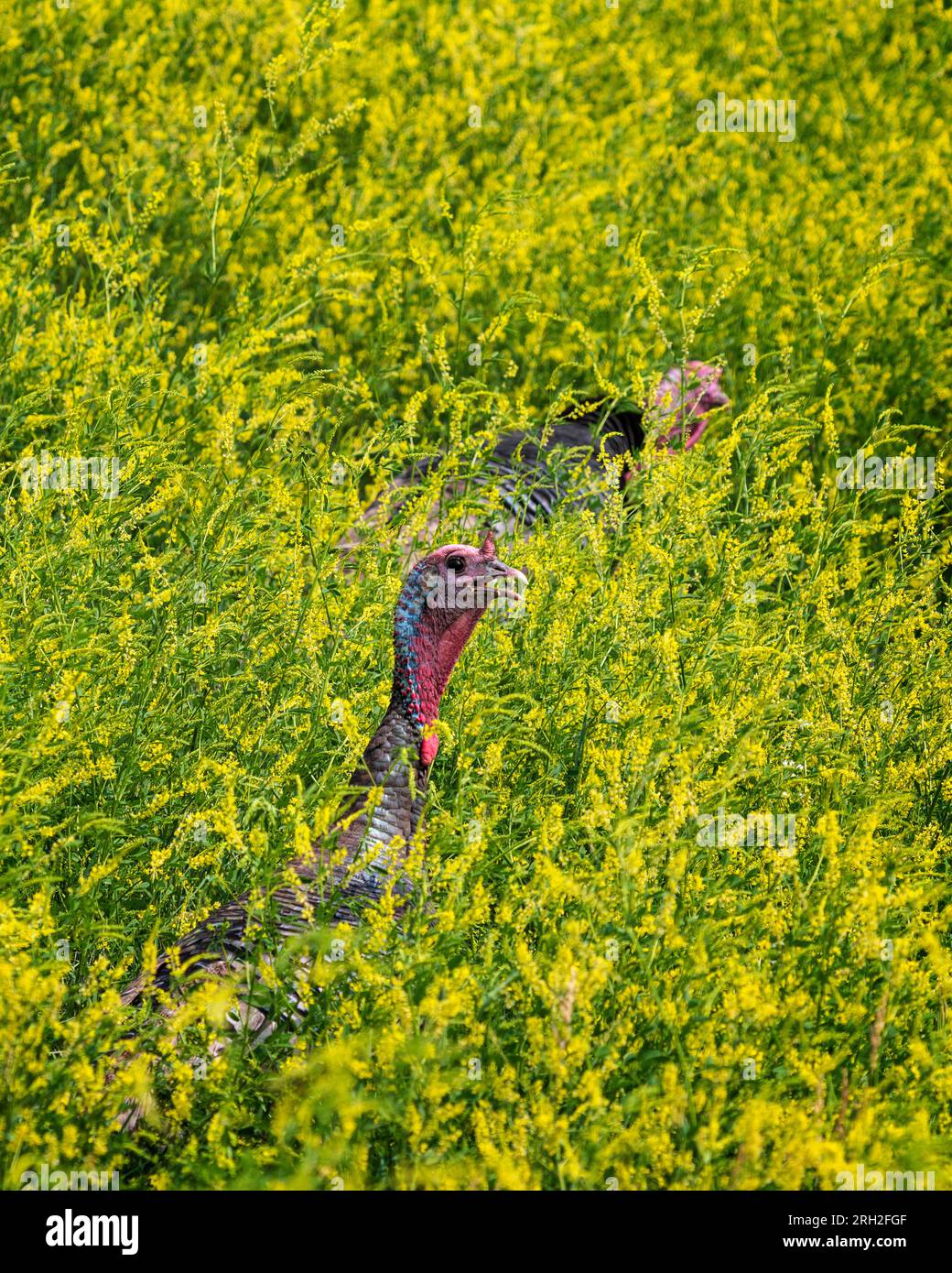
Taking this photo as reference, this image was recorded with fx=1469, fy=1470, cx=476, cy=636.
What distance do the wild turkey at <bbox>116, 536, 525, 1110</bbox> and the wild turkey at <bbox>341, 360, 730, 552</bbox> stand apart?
1.75 ft

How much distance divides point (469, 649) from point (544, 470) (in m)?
2.44

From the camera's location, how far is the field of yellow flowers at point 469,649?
2674 mm

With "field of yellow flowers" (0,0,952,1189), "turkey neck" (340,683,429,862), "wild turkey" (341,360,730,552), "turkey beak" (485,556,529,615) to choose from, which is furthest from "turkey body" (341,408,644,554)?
"turkey neck" (340,683,429,862)

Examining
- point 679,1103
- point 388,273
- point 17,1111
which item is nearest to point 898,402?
point 388,273

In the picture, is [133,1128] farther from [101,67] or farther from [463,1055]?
[101,67]

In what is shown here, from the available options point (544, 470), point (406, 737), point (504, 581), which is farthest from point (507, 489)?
point (406, 737)

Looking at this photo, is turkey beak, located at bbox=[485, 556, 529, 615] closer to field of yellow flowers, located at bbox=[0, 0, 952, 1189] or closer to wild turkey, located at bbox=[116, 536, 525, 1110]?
wild turkey, located at bbox=[116, 536, 525, 1110]

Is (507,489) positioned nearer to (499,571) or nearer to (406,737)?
(499,571)

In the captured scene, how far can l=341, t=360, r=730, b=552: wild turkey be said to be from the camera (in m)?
5.04

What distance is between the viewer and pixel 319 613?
4.12m

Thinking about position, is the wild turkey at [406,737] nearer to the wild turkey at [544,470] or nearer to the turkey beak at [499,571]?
the turkey beak at [499,571]

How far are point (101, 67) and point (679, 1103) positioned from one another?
243 inches

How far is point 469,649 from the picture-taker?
4391 millimetres

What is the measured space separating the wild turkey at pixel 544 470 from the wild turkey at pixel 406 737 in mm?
533
